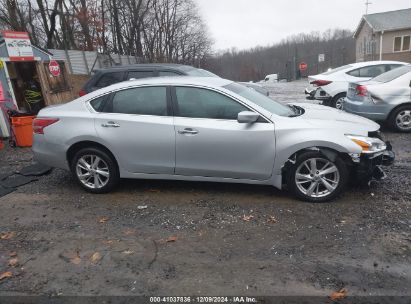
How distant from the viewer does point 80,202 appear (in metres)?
4.88

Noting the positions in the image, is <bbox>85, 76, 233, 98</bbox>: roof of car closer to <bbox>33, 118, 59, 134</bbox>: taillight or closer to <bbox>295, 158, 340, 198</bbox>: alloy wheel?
<bbox>33, 118, 59, 134</bbox>: taillight

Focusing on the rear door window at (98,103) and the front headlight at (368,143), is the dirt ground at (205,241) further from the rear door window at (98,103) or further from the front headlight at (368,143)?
the rear door window at (98,103)

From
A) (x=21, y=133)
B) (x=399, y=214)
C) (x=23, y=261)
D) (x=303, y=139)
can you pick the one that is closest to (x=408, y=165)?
(x=399, y=214)

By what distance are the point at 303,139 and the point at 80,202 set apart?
309 centimetres

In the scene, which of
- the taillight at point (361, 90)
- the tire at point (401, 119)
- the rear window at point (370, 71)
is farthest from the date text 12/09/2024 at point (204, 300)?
the rear window at point (370, 71)

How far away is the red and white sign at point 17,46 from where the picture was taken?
9505mm

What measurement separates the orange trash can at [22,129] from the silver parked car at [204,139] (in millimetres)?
3578

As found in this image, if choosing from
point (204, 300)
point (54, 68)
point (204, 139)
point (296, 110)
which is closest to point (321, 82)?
point (296, 110)

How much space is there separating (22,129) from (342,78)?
28.8 feet

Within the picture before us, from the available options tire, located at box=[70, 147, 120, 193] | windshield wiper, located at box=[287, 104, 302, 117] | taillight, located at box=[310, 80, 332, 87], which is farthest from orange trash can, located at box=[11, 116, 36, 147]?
taillight, located at box=[310, 80, 332, 87]

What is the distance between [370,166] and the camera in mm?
4309

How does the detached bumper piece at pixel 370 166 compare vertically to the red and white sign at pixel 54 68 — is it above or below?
below

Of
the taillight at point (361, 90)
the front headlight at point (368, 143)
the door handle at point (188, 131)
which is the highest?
the door handle at point (188, 131)

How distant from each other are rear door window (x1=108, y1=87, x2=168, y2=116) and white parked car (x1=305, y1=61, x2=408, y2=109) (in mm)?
7067
